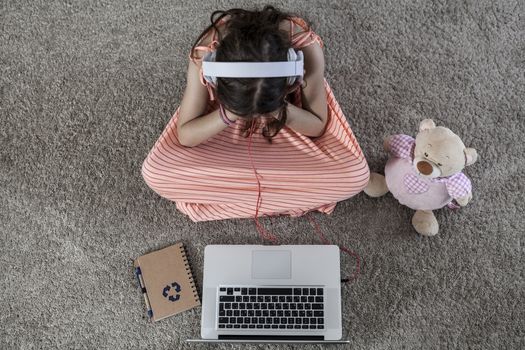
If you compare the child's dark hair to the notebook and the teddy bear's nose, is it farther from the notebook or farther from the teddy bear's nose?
the notebook

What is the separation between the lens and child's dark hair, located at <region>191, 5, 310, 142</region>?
25.9 inches

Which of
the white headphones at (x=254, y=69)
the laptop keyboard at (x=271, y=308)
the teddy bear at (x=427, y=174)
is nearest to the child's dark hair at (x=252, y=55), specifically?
the white headphones at (x=254, y=69)

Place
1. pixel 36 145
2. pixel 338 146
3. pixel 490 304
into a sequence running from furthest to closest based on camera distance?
1. pixel 36 145
2. pixel 490 304
3. pixel 338 146

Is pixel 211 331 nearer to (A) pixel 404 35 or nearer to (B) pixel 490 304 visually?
(B) pixel 490 304

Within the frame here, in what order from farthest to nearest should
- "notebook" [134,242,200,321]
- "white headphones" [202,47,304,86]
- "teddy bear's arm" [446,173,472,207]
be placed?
"notebook" [134,242,200,321] < "teddy bear's arm" [446,173,472,207] < "white headphones" [202,47,304,86]

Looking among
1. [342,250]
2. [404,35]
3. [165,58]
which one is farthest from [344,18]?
[342,250]

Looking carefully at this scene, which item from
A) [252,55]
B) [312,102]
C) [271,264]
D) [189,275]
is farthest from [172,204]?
[252,55]

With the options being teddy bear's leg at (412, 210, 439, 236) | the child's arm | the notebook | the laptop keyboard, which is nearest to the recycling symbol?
the notebook

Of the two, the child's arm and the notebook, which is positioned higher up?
the child's arm

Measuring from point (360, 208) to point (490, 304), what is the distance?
37 centimetres

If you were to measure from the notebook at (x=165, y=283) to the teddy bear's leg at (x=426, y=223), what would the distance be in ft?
1.79

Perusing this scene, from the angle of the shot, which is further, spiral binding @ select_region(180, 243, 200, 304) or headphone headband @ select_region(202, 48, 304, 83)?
spiral binding @ select_region(180, 243, 200, 304)

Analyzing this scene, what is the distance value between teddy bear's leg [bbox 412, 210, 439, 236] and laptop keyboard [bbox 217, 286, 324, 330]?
0.91 ft

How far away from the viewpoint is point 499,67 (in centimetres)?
118
